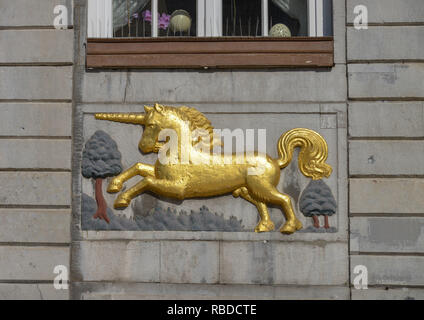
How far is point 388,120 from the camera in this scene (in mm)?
6973

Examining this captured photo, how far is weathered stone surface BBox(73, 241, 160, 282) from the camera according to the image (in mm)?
6941

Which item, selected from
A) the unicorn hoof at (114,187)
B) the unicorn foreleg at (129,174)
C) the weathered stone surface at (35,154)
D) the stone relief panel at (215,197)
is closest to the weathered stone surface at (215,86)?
the stone relief panel at (215,197)

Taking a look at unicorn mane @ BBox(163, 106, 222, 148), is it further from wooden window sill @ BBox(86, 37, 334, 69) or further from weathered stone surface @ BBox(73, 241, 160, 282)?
weathered stone surface @ BBox(73, 241, 160, 282)

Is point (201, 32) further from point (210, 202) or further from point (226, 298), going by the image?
point (226, 298)

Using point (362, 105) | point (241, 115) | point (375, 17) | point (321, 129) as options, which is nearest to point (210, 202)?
point (241, 115)

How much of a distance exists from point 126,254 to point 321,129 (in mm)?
2705

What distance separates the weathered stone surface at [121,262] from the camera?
6.94 metres

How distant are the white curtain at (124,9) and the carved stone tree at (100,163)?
153cm

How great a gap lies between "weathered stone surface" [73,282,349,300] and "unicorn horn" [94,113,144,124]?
6.26 ft

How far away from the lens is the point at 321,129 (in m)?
7.02

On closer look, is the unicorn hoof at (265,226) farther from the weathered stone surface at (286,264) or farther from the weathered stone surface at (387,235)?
the weathered stone surface at (387,235)

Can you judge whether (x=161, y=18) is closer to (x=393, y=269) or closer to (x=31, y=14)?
(x=31, y=14)

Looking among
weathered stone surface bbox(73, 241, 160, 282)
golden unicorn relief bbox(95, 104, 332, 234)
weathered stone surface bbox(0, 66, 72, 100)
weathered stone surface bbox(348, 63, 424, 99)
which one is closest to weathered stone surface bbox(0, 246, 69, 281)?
weathered stone surface bbox(73, 241, 160, 282)

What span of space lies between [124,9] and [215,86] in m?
1.64
